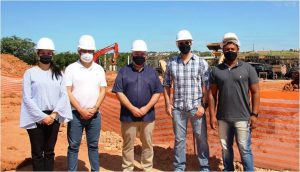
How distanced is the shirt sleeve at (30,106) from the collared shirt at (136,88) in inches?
38.9

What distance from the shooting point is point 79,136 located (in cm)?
455

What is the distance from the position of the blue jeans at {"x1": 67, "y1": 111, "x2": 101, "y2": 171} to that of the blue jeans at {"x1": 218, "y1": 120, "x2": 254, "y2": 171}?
63.1 inches

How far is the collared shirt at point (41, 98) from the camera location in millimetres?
4223

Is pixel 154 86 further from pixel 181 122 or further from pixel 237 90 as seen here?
pixel 237 90

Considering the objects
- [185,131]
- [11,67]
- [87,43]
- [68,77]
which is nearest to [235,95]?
[185,131]

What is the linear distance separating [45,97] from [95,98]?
2.05ft

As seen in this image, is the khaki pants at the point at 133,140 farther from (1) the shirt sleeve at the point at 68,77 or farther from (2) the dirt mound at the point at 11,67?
(2) the dirt mound at the point at 11,67

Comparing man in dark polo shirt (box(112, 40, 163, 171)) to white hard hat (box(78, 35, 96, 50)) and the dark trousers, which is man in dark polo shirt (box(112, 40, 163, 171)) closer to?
A: white hard hat (box(78, 35, 96, 50))

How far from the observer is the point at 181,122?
188 inches

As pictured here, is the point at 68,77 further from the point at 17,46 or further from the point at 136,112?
the point at 17,46

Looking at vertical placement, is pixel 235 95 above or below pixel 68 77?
below

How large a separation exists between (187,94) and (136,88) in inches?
26.6

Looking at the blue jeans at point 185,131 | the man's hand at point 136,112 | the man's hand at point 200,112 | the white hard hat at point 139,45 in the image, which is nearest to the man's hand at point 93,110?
the man's hand at point 136,112

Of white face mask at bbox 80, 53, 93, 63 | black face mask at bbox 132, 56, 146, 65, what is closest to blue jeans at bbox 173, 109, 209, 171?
black face mask at bbox 132, 56, 146, 65
